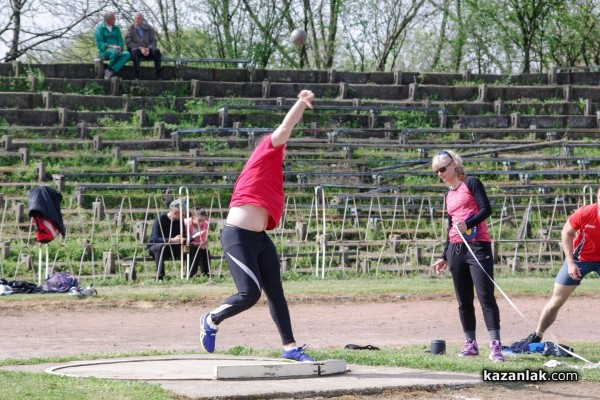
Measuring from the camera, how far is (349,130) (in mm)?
28688

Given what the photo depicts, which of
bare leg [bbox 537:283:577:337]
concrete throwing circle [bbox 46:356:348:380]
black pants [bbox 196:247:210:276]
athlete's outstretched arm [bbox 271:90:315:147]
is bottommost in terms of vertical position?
black pants [bbox 196:247:210:276]

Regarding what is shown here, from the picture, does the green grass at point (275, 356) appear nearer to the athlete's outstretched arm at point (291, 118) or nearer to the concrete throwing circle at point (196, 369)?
the concrete throwing circle at point (196, 369)

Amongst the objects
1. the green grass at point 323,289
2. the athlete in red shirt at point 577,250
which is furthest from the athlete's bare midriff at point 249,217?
the green grass at point 323,289

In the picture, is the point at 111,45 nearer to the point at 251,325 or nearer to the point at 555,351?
the point at 251,325

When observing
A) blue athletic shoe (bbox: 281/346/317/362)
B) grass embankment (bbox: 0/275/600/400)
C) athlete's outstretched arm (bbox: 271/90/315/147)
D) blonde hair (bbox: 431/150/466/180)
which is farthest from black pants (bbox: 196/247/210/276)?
athlete's outstretched arm (bbox: 271/90/315/147)

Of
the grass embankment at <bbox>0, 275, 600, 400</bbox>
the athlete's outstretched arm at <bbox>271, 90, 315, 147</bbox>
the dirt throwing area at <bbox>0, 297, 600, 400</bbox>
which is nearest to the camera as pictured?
the grass embankment at <bbox>0, 275, 600, 400</bbox>

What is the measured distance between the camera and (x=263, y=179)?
892 cm

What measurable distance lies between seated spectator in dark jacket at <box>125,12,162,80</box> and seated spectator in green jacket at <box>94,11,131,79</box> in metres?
0.23

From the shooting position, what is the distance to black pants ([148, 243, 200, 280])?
1825cm

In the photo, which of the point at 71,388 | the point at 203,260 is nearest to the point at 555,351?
the point at 71,388

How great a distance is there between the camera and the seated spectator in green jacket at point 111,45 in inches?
1160

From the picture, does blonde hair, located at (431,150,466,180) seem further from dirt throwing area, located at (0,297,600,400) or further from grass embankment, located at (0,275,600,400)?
dirt throwing area, located at (0,297,600,400)

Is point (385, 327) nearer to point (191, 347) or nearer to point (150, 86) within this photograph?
point (191, 347)

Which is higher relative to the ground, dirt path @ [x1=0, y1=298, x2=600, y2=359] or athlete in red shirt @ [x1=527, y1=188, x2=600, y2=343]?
athlete in red shirt @ [x1=527, y1=188, x2=600, y2=343]
